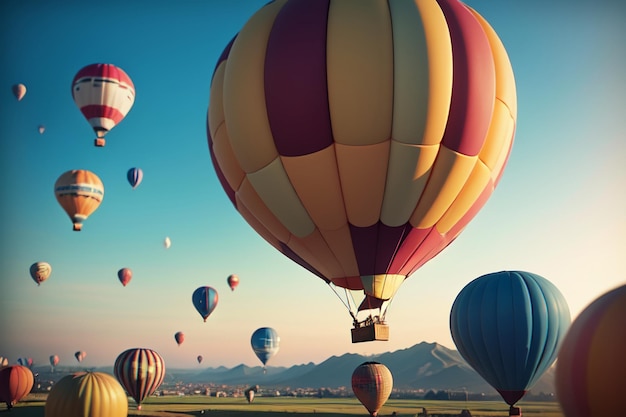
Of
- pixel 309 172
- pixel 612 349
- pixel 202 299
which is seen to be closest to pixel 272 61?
pixel 309 172

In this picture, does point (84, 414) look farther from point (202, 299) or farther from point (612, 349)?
point (202, 299)

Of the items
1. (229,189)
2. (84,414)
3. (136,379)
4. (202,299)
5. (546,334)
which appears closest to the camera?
(229,189)

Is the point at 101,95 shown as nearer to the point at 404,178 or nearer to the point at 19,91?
the point at 19,91

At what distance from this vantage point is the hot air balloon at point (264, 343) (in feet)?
169

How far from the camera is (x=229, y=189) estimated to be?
1436 centimetres

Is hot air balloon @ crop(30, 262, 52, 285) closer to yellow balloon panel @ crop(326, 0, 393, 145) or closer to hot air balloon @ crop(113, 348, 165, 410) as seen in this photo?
hot air balloon @ crop(113, 348, 165, 410)

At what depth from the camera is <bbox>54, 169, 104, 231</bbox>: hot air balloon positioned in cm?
2991

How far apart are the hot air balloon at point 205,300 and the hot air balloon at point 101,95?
18191 mm

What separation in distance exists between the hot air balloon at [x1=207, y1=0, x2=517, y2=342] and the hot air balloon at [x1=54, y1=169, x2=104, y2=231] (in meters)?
19.0

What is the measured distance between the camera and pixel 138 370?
31.3 m

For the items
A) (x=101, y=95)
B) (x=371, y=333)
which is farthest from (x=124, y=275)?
(x=371, y=333)

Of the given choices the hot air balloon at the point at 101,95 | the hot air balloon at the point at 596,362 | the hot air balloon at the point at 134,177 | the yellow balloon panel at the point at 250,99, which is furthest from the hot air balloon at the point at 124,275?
the hot air balloon at the point at 596,362

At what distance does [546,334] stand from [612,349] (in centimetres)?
1418

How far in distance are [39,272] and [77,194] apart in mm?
16341
